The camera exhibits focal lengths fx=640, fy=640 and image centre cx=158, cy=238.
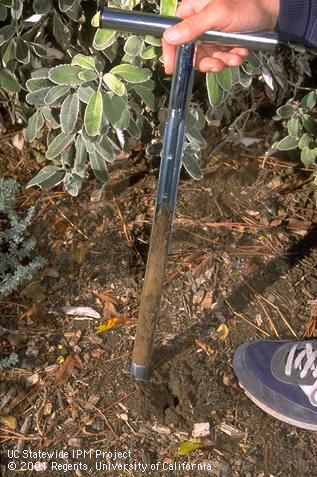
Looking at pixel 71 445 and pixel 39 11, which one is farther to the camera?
pixel 39 11

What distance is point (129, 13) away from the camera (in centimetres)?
123

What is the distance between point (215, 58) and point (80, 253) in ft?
2.49

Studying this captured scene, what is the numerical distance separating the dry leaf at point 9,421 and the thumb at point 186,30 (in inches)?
41.0

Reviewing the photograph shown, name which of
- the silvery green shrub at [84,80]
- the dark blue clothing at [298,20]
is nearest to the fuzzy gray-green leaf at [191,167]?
the silvery green shrub at [84,80]

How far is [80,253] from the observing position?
79.2 inches

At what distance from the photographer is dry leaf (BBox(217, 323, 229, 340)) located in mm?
1873

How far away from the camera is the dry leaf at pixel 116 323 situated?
186 centimetres

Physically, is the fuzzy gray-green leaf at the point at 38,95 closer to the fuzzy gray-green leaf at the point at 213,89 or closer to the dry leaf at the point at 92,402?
the fuzzy gray-green leaf at the point at 213,89

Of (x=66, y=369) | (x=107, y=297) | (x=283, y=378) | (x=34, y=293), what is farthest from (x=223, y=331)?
(x=34, y=293)

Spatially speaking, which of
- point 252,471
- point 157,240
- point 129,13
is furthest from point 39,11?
point 252,471

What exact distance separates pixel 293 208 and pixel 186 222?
1.25ft

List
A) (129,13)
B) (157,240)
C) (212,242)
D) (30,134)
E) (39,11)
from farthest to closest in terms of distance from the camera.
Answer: (212,242) < (30,134) < (39,11) < (157,240) < (129,13)

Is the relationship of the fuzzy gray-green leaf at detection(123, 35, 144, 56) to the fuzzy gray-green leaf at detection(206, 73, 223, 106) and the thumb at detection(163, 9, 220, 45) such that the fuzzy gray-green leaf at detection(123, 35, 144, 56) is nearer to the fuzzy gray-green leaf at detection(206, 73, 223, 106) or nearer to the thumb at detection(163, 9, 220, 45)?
the fuzzy gray-green leaf at detection(206, 73, 223, 106)

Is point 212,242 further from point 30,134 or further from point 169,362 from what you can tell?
point 30,134
